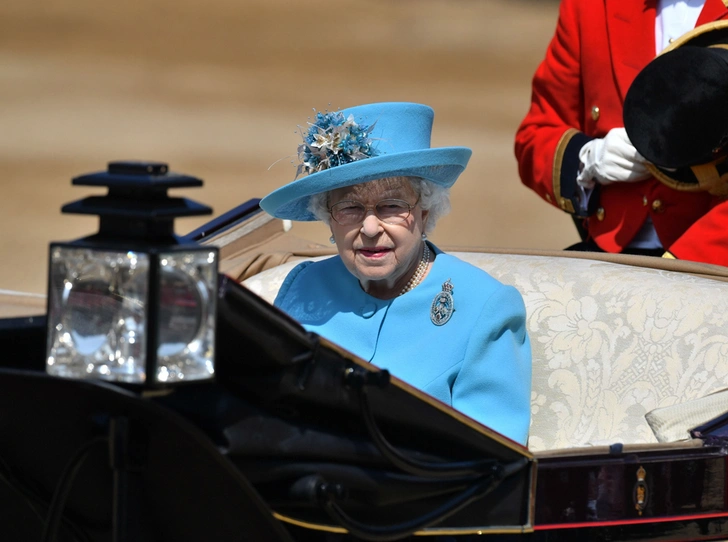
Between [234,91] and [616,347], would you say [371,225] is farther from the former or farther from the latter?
[234,91]

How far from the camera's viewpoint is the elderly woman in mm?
2412

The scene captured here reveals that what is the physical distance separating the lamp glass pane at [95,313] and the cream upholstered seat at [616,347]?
147 centimetres

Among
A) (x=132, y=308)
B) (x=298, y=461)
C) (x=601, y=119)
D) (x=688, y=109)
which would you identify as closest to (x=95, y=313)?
(x=132, y=308)

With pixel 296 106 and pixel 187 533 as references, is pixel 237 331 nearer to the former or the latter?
pixel 187 533

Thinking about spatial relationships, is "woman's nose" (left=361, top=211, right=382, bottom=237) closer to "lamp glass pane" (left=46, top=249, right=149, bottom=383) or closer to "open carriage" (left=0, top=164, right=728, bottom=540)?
"open carriage" (left=0, top=164, right=728, bottom=540)

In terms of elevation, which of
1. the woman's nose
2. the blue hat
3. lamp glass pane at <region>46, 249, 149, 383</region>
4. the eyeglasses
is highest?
the blue hat

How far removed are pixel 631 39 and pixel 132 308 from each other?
6.73 feet

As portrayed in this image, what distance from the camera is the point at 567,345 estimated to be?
106 inches

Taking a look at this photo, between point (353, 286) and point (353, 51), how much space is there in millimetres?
9745

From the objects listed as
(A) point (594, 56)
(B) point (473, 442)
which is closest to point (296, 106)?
(A) point (594, 56)

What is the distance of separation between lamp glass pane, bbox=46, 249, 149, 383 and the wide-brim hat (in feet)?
5.77

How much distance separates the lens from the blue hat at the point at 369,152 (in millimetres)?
2461

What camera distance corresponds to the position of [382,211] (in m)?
2.55

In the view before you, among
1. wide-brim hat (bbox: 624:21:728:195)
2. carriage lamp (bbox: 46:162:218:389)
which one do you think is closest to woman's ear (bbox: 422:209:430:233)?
wide-brim hat (bbox: 624:21:728:195)
